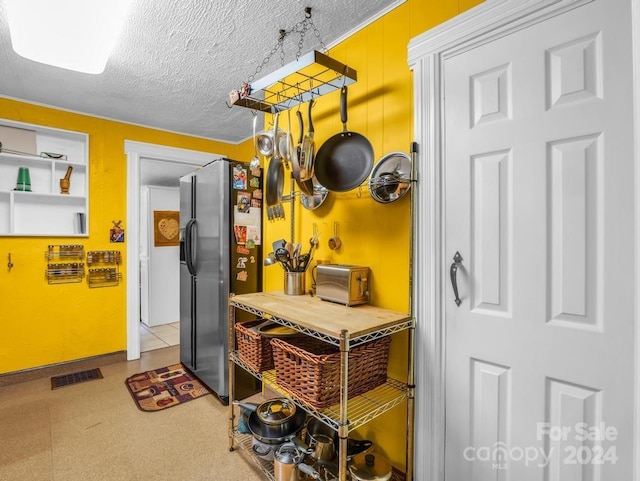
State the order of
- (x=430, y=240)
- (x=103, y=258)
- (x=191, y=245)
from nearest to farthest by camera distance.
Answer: (x=430, y=240)
(x=191, y=245)
(x=103, y=258)

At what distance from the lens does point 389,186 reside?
1.64 meters

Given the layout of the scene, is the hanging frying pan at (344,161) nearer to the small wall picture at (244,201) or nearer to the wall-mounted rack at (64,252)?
the small wall picture at (244,201)

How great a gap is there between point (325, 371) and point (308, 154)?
1.06 metres

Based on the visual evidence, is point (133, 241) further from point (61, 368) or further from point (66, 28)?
point (66, 28)

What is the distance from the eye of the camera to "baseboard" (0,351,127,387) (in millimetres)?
2862

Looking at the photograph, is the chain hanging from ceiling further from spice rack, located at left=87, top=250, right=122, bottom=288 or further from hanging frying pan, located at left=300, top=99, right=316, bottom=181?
spice rack, located at left=87, top=250, right=122, bottom=288

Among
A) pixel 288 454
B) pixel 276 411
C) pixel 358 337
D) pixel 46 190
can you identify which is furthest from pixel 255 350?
pixel 46 190

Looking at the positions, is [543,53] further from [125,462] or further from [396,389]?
A: [125,462]

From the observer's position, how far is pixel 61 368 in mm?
3074

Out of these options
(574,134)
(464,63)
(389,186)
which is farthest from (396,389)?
(464,63)

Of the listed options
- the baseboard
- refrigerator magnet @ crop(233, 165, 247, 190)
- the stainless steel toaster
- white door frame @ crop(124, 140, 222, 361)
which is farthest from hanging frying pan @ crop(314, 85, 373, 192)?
the baseboard

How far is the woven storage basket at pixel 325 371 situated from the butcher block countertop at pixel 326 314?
121mm

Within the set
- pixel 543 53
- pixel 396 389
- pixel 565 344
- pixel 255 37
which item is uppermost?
pixel 255 37

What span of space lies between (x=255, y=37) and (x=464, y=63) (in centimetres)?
121
